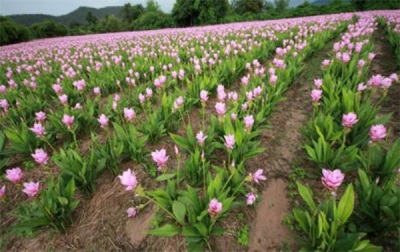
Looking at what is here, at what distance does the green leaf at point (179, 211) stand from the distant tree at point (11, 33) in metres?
27.4

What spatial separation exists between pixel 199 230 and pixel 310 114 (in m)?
2.81

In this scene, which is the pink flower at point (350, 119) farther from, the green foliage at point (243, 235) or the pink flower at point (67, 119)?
the pink flower at point (67, 119)

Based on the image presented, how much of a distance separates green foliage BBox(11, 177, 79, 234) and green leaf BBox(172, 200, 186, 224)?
3.25 feet

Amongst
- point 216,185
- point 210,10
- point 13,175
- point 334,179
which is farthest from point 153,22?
→ point 334,179

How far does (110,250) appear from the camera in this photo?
210cm

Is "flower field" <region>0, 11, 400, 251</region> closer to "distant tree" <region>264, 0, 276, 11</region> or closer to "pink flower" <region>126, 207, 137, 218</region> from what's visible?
"pink flower" <region>126, 207, 137, 218</region>

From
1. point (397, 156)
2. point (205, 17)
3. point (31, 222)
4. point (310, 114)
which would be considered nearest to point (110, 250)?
point (31, 222)

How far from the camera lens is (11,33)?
2180 centimetres

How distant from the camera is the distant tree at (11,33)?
70.0 feet

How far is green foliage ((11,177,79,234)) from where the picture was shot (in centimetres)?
203

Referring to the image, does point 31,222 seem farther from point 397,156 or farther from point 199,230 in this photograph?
point 397,156

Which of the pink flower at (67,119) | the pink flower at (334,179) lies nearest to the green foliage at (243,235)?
the pink flower at (334,179)

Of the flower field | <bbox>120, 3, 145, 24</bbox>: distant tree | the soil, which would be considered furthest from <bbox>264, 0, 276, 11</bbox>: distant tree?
the flower field

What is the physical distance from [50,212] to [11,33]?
2715 cm
